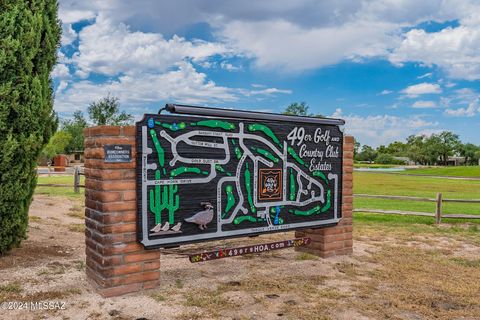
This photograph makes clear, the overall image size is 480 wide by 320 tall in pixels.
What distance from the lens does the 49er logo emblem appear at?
550 centimetres

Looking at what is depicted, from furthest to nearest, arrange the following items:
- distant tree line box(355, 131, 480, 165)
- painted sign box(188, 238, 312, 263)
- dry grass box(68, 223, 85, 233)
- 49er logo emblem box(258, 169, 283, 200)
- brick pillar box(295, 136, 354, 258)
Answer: distant tree line box(355, 131, 480, 165) < dry grass box(68, 223, 85, 233) < brick pillar box(295, 136, 354, 258) < 49er logo emblem box(258, 169, 283, 200) < painted sign box(188, 238, 312, 263)

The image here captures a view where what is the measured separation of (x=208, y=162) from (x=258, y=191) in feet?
2.98

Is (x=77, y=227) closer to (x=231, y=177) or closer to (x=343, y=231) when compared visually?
(x=231, y=177)

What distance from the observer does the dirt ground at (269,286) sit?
4.18 meters

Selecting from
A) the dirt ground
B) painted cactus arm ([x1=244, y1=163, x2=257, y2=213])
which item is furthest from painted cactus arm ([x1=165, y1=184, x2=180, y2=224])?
painted cactus arm ([x1=244, y1=163, x2=257, y2=213])

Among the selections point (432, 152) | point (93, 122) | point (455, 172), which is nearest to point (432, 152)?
point (432, 152)

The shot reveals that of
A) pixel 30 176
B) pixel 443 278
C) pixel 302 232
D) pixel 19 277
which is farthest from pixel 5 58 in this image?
pixel 443 278

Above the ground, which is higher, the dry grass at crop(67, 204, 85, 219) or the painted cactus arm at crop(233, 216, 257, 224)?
the painted cactus arm at crop(233, 216, 257, 224)

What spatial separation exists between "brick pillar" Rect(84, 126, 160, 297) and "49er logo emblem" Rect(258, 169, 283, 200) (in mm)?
1762

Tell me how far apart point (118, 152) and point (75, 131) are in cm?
6677

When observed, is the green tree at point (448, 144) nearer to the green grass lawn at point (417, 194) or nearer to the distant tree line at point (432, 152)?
the distant tree line at point (432, 152)

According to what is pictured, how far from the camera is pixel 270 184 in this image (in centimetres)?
559

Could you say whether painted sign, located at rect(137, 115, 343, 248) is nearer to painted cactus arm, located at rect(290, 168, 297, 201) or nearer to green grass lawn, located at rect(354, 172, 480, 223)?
painted cactus arm, located at rect(290, 168, 297, 201)

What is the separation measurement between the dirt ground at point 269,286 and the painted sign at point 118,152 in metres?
1.57
